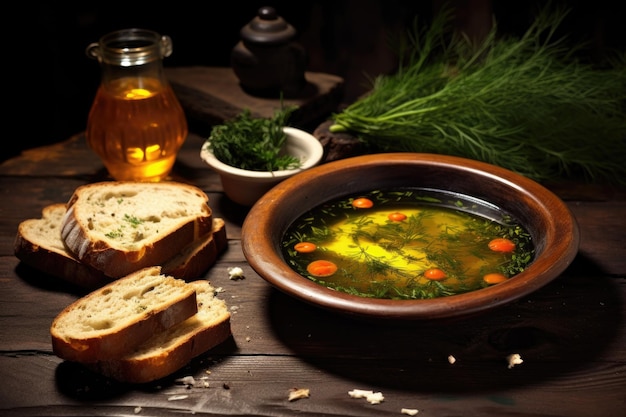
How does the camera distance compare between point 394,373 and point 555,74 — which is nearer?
point 394,373

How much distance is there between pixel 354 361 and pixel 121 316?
51cm

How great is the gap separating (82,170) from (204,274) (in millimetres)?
818

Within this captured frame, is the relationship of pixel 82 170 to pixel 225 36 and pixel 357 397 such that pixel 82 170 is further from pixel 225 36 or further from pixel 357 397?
pixel 357 397

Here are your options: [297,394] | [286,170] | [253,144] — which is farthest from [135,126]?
[297,394]

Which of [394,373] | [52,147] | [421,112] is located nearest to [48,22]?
[52,147]

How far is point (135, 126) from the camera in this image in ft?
8.08

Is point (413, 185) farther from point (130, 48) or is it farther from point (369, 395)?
point (130, 48)

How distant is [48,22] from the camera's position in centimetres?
321

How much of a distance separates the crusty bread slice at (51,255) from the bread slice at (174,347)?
0.98ft

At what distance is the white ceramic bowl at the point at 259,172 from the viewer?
92.4 inches

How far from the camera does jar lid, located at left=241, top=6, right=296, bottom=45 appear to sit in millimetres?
2838

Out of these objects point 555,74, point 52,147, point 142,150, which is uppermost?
point 555,74

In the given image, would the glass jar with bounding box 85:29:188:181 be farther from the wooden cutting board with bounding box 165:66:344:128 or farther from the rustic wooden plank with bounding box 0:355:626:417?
the rustic wooden plank with bounding box 0:355:626:417

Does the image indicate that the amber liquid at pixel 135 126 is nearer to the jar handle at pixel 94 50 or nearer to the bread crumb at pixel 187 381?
the jar handle at pixel 94 50
